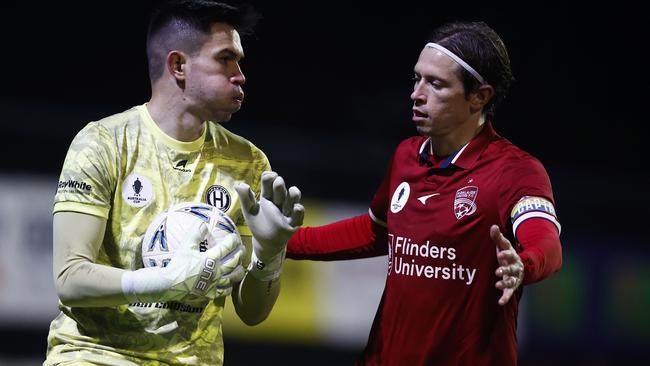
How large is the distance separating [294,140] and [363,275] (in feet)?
3.12

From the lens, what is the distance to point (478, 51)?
3000mm

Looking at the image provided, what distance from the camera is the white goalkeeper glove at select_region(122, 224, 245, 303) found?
2.66 m

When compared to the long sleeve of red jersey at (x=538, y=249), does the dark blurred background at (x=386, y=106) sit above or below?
above

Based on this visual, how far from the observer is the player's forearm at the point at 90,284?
2684 millimetres

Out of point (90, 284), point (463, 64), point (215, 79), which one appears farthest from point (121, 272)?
point (463, 64)

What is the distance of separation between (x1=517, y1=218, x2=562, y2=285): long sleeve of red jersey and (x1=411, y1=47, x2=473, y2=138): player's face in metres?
0.46

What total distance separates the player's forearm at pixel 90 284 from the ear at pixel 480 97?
3.92 feet

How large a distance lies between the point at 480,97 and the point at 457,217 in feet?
1.37

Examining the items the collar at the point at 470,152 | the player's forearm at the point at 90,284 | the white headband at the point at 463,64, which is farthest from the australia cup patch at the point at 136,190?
the white headband at the point at 463,64

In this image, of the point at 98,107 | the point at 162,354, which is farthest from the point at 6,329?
the point at 162,354

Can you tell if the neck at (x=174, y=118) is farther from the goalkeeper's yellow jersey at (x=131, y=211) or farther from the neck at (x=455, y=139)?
the neck at (x=455, y=139)

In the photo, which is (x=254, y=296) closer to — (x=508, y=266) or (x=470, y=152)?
(x=470, y=152)

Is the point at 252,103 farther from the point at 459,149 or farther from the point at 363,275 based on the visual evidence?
the point at 459,149

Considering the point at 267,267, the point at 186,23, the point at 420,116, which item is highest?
the point at 186,23
